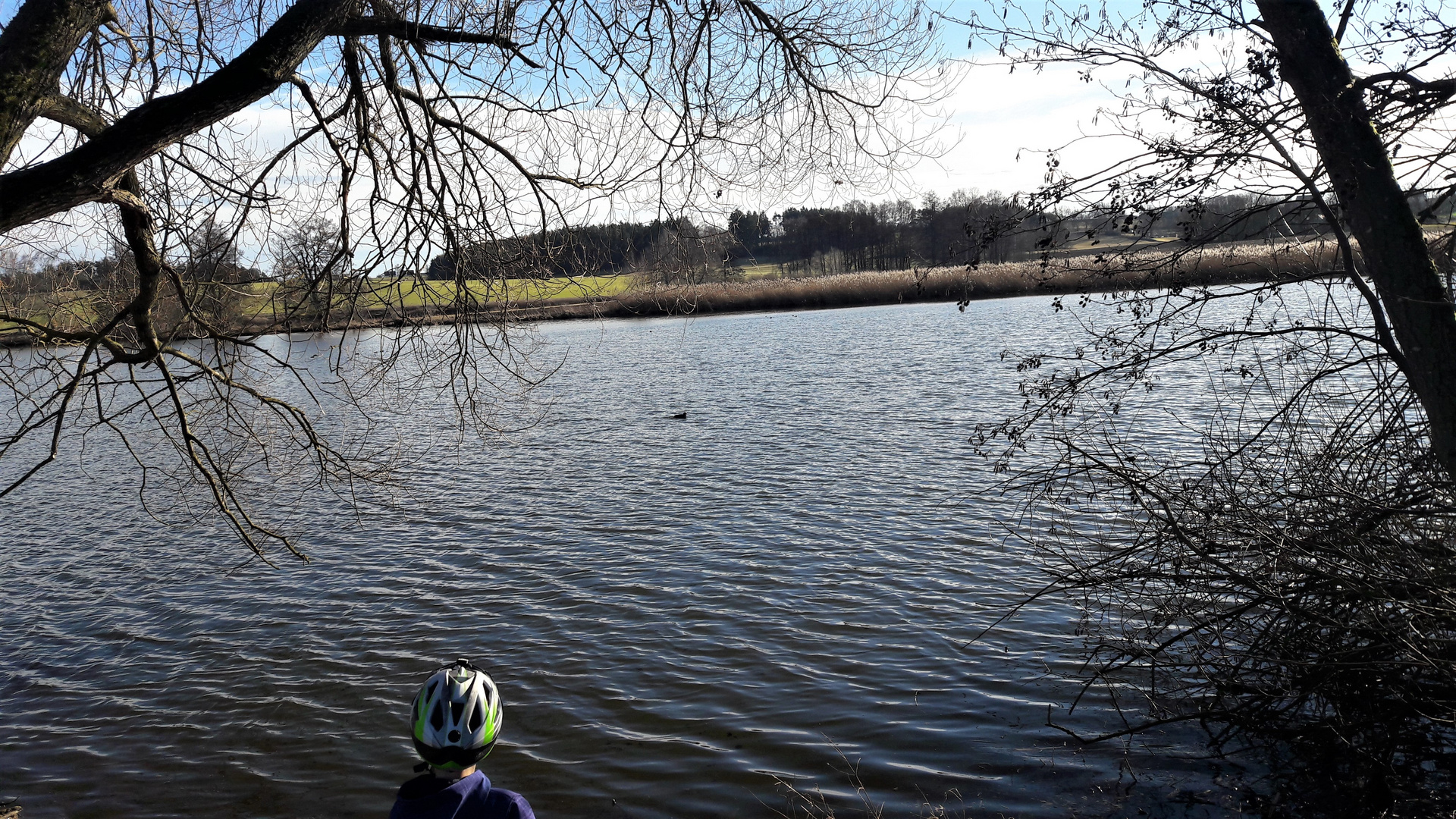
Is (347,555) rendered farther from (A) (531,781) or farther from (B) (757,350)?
(B) (757,350)

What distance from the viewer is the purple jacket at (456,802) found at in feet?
9.46

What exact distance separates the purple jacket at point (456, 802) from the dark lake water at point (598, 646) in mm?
2819

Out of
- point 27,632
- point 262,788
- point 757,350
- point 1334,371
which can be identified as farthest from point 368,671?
point 757,350

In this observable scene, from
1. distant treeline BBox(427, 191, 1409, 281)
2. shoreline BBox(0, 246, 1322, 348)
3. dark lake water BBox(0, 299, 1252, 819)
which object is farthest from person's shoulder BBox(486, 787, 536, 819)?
distant treeline BBox(427, 191, 1409, 281)

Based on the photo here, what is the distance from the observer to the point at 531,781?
5.97 m

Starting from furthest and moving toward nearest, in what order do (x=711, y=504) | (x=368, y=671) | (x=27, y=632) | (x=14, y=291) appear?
(x=711, y=504) < (x=27, y=632) < (x=368, y=671) < (x=14, y=291)

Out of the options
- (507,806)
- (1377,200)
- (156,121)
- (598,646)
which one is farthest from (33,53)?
(1377,200)

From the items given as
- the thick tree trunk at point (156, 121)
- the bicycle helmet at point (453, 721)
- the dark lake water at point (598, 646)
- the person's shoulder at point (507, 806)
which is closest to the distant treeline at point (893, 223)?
the thick tree trunk at point (156, 121)

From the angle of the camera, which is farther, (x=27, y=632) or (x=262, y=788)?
(x=27, y=632)

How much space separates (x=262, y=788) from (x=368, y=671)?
177 centimetres

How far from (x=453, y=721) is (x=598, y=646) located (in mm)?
5037

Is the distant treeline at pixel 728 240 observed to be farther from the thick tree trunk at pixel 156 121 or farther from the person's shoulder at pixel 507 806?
the person's shoulder at pixel 507 806

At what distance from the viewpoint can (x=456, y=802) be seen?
291 cm

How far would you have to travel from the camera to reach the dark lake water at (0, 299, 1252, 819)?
19.2 ft
